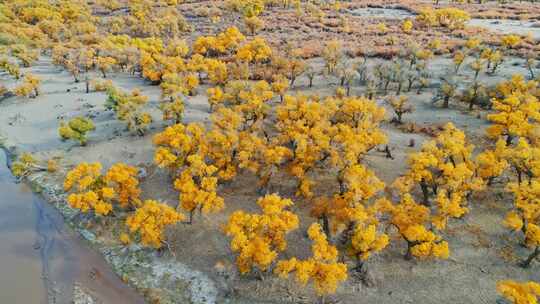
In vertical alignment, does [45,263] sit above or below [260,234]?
below

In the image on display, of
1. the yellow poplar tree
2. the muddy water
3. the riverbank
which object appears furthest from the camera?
the muddy water

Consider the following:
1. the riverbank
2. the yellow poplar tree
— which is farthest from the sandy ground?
the yellow poplar tree

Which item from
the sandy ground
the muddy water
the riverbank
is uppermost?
the sandy ground

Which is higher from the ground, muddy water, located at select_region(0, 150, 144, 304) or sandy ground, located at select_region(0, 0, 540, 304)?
sandy ground, located at select_region(0, 0, 540, 304)

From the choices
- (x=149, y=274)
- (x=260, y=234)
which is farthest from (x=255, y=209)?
A: (x=149, y=274)

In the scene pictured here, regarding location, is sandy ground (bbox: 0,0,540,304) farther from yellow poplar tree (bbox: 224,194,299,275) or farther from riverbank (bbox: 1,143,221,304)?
yellow poplar tree (bbox: 224,194,299,275)

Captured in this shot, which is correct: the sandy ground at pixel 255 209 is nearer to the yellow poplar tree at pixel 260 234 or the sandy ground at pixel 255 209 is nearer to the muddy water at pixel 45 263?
the muddy water at pixel 45 263

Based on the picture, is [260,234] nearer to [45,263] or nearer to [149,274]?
[149,274]

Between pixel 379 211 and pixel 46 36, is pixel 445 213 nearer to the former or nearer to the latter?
pixel 379 211

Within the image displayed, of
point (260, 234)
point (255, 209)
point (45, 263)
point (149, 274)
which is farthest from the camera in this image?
point (255, 209)
